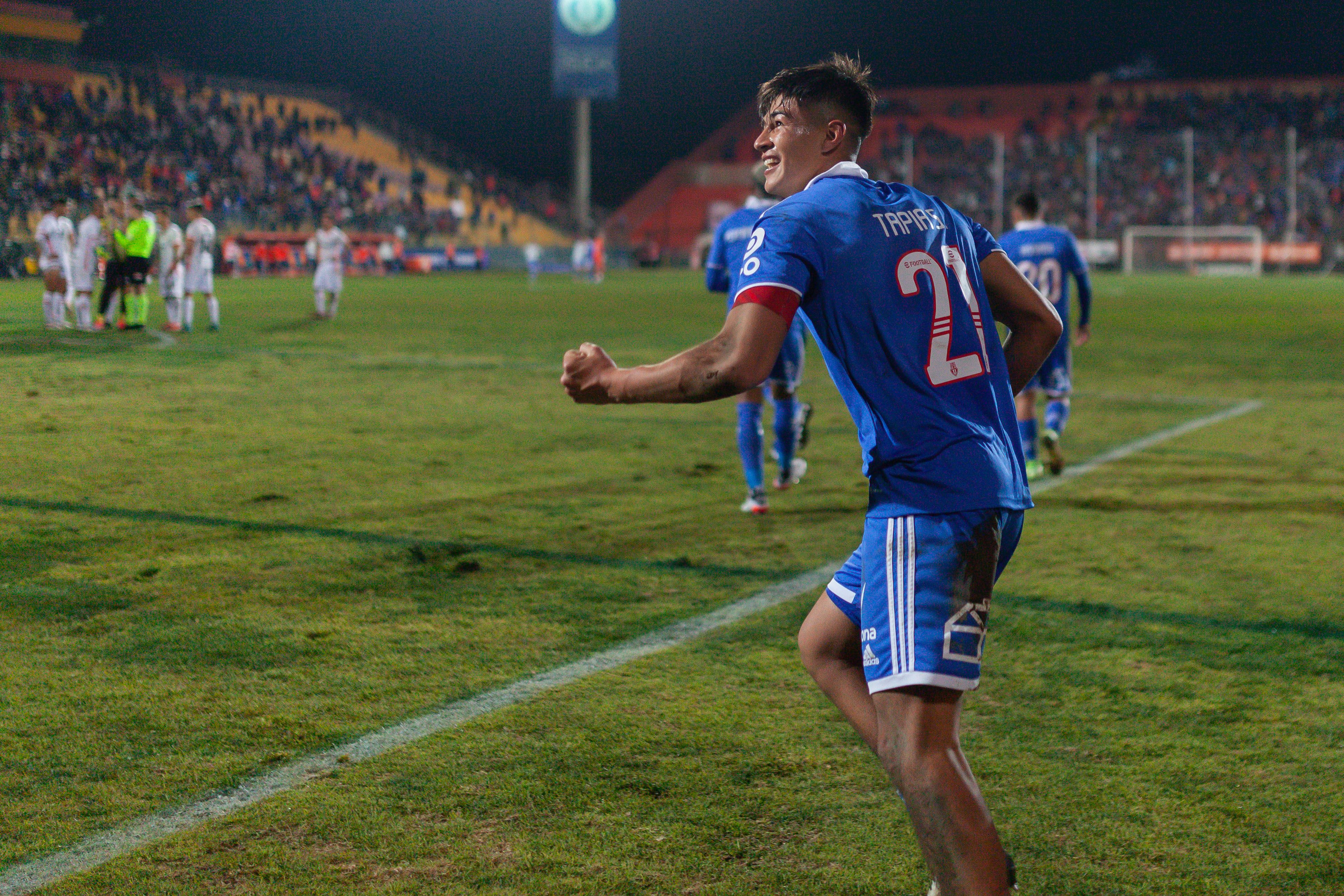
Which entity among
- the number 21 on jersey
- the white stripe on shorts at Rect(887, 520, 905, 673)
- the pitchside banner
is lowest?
the white stripe on shorts at Rect(887, 520, 905, 673)

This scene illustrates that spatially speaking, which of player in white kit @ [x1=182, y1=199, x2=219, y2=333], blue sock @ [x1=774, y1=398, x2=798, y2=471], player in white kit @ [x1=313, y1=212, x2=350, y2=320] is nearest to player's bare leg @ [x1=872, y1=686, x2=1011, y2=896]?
blue sock @ [x1=774, y1=398, x2=798, y2=471]

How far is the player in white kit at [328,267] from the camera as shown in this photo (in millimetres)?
23438

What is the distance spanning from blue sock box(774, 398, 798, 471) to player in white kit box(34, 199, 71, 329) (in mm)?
4791

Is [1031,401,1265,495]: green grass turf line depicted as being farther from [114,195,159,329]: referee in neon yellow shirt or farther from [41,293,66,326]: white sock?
[114,195,159,329]: referee in neon yellow shirt

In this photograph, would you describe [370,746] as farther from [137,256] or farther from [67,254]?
[137,256]

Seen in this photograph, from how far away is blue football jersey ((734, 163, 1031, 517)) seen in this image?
2.55 metres

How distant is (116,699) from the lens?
13.9 feet

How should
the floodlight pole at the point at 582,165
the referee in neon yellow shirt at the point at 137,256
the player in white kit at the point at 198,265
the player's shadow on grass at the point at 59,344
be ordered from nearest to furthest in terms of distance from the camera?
the player's shadow on grass at the point at 59,344 < the referee in neon yellow shirt at the point at 137,256 < the player in white kit at the point at 198,265 < the floodlight pole at the point at 582,165

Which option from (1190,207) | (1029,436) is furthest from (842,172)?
(1190,207)

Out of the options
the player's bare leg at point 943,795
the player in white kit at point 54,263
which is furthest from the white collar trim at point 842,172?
the player in white kit at point 54,263

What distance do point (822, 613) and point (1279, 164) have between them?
67.4 metres

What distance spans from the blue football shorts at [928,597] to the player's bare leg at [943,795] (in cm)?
5

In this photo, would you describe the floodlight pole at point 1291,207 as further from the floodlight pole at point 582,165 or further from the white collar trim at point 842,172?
the white collar trim at point 842,172

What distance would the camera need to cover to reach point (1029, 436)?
9.16 metres
